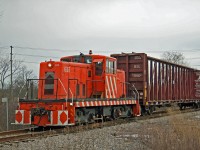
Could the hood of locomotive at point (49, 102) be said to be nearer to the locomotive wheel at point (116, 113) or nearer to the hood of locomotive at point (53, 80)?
the hood of locomotive at point (53, 80)

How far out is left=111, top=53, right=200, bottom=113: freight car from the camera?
18.8 meters

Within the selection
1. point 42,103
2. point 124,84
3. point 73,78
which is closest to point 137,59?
point 124,84

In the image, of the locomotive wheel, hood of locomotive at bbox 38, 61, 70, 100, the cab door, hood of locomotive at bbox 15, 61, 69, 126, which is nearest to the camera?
hood of locomotive at bbox 15, 61, 69, 126

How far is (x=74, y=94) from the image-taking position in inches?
549

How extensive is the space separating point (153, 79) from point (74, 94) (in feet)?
26.0

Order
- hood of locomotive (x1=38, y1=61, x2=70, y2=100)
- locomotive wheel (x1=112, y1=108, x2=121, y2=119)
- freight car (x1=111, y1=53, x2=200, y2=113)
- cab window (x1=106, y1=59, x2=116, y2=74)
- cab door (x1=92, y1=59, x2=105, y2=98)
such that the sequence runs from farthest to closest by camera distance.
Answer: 1. freight car (x1=111, y1=53, x2=200, y2=113)
2. locomotive wheel (x1=112, y1=108, x2=121, y2=119)
3. cab window (x1=106, y1=59, x2=116, y2=74)
4. cab door (x1=92, y1=59, x2=105, y2=98)
5. hood of locomotive (x1=38, y1=61, x2=70, y2=100)

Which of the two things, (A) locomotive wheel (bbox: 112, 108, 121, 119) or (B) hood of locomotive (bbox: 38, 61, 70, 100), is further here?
(A) locomotive wheel (bbox: 112, 108, 121, 119)

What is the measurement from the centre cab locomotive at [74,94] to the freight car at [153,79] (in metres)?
2.52

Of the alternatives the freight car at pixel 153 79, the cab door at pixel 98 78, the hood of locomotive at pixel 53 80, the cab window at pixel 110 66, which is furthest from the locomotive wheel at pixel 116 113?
the hood of locomotive at pixel 53 80

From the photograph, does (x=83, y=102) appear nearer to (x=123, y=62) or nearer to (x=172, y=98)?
(x=123, y=62)

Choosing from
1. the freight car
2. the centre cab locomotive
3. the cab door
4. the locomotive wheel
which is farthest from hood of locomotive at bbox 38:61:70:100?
the freight car

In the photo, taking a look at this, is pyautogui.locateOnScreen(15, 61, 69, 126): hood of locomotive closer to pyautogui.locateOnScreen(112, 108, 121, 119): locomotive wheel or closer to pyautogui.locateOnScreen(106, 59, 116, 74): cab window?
Answer: pyautogui.locateOnScreen(106, 59, 116, 74): cab window

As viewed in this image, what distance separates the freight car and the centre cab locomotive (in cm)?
252

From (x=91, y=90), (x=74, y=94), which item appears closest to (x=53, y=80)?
(x=74, y=94)
